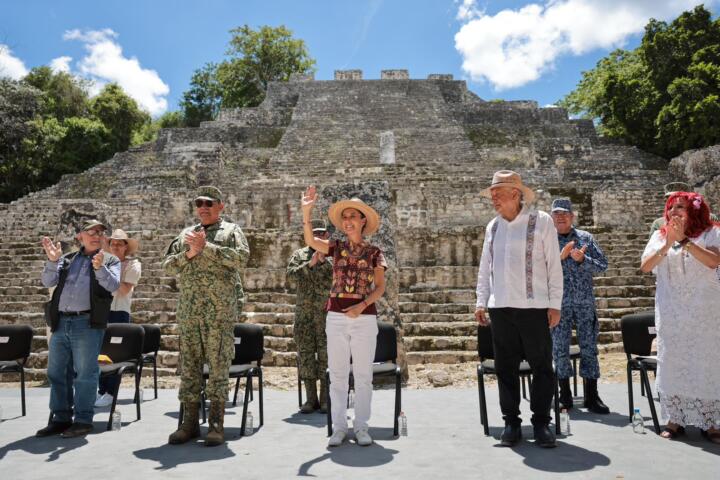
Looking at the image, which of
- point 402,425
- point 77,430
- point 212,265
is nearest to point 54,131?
point 77,430

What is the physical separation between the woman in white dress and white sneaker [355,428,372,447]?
1849 mm

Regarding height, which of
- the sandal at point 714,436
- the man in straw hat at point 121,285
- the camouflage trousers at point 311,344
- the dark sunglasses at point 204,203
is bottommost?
the sandal at point 714,436

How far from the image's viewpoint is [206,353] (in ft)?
12.0

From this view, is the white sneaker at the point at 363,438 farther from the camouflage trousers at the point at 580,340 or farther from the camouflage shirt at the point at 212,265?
the camouflage trousers at the point at 580,340

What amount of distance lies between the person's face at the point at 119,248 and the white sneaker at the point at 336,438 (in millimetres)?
3155

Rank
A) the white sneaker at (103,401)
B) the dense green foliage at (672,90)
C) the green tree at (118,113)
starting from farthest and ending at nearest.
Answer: the green tree at (118,113) → the dense green foliage at (672,90) → the white sneaker at (103,401)

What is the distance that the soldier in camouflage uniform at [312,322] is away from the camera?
4.92 metres

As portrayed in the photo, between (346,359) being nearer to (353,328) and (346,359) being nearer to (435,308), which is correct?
(353,328)

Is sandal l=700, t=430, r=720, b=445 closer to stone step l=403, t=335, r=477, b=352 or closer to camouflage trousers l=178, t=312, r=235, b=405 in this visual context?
camouflage trousers l=178, t=312, r=235, b=405

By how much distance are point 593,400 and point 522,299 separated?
5.31ft

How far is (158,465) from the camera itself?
315 cm

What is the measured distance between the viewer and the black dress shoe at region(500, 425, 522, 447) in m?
3.43

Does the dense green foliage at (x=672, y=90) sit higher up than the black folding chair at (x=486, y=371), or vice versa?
the dense green foliage at (x=672, y=90)

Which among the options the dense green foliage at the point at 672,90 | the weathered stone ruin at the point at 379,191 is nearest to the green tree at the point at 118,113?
the weathered stone ruin at the point at 379,191
